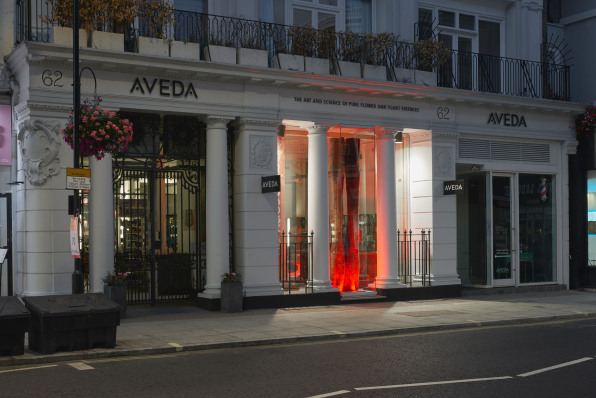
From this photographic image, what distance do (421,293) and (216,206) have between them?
6282 mm

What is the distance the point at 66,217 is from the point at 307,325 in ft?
18.3

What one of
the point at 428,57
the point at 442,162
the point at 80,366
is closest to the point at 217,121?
the point at 428,57

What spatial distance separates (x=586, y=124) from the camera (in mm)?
22438

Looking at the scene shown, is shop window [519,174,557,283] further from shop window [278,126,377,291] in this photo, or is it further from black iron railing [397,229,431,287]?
shop window [278,126,377,291]

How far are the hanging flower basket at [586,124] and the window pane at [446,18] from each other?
4.92 meters

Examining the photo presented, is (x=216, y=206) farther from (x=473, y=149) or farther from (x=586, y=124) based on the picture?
(x=586, y=124)

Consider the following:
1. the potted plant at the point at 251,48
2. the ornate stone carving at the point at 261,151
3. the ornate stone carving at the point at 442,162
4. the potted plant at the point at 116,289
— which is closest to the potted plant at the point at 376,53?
the ornate stone carving at the point at 442,162

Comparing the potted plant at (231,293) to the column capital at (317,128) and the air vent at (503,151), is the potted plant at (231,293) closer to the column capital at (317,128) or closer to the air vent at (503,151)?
the column capital at (317,128)

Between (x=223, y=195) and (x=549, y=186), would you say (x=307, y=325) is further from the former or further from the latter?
(x=549, y=186)

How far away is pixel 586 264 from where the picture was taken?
22.9 metres

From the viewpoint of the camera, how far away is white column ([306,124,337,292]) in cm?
1845

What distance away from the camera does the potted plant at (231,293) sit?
54.9ft

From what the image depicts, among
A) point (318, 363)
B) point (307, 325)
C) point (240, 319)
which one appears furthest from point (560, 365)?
point (240, 319)

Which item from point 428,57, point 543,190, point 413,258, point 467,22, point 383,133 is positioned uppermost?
point 467,22
